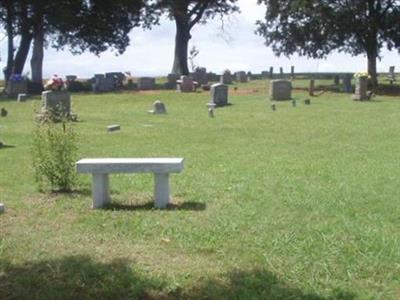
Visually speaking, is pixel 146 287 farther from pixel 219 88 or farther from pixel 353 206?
pixel 219 88

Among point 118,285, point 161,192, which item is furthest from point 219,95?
point 118,285

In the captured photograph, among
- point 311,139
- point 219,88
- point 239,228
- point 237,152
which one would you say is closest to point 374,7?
point 219,88

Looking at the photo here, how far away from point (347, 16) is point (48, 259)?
133 ft

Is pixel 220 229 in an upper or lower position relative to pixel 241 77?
lower

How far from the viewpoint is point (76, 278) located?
5.32m

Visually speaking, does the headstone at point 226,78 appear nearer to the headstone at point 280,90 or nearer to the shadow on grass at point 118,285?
the headstone at point 280,90

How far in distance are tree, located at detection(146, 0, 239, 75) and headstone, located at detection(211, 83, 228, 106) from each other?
28390mm

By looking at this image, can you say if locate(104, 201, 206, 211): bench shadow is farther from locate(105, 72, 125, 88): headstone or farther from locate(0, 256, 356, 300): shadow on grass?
locate(105, 72, 125, 88): headstone

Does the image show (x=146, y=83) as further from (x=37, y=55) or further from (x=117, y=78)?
(x=37, y=55)

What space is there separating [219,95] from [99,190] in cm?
2173

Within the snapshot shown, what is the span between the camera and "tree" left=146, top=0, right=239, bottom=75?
188 feet

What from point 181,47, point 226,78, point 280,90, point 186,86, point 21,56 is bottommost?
point 280,90

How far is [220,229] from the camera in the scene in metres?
6.82

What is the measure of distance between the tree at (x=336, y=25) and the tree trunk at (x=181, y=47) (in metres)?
13.0
